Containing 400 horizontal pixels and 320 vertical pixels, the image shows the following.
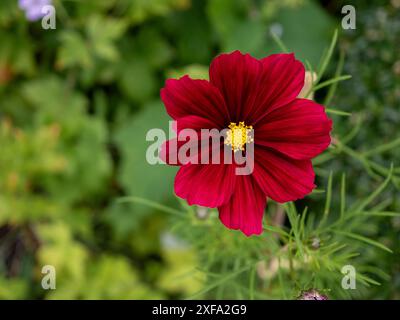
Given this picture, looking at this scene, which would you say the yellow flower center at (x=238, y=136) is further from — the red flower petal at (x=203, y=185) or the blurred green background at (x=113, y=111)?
the blurred green background at (x=113, y=111)

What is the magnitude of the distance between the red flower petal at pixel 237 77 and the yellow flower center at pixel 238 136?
0.02 meters

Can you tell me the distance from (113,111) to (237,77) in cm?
111

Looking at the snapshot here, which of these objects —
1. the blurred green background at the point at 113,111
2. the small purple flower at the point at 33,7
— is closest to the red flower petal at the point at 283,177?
the blurred green background at the point at 113,111

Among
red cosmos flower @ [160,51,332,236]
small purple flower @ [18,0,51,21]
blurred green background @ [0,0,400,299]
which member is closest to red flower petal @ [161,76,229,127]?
red cosmos flower @ [160,51,332,236]

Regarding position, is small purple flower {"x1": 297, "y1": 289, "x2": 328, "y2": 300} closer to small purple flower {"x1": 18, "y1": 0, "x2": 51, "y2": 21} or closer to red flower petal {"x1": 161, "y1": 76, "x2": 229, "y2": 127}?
red flower petal {"x1": 161, "y1": 76, "x2": 229, "y2": 127}

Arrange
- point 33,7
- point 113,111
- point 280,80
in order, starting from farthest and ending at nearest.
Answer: point 113,111, point 33,7, point 280,80

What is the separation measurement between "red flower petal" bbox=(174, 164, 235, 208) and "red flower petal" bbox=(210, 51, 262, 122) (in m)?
0.10

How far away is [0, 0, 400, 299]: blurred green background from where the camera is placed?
1427 millimetres

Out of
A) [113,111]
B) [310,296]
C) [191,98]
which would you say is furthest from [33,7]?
[310,296]

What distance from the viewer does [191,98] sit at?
661 millimetres

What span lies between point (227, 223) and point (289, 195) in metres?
0.08

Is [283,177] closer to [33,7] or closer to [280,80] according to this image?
[280,80]

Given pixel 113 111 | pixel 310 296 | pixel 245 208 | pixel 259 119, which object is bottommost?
pixel 310 296
